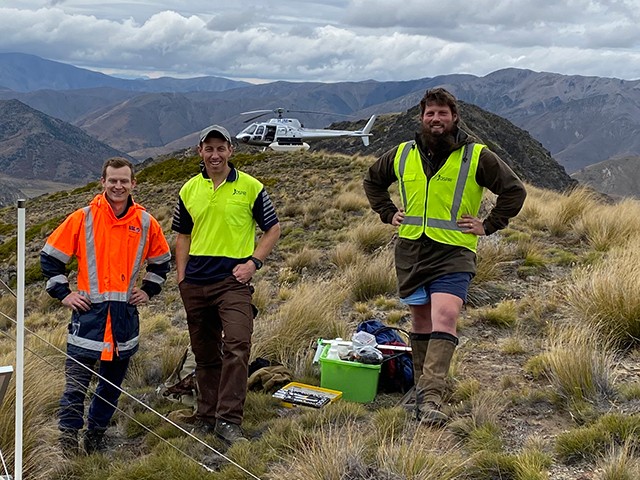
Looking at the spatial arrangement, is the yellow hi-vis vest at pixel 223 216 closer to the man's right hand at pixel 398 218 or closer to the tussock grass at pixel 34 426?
the man's right hand at pixel 398 218

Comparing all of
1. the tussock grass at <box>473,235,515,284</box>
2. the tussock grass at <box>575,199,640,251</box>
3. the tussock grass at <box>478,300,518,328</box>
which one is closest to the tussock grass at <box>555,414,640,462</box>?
the tussock grass at <box>478,300,518,328</box>

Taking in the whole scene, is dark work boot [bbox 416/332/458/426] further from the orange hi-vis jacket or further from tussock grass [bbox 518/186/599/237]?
tussock grass [bbox 518/186/599/237]

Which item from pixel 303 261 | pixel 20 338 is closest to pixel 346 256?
pixel 303 261

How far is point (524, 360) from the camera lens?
5434mm

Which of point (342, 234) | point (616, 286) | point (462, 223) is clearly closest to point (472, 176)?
point (462, 223)

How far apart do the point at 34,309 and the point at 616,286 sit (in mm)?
9399

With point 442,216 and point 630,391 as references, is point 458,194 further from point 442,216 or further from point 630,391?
point 630,391

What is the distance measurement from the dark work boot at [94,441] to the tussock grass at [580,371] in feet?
9.89

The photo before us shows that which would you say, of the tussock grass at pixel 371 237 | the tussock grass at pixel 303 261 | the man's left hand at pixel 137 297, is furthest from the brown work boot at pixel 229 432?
the tussock grass at pixel 371 237

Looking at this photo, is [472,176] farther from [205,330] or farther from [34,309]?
[34,309]

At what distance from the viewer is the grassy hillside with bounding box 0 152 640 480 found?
3578 millimetres

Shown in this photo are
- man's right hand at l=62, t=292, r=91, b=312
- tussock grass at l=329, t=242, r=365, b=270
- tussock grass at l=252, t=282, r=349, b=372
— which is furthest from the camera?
tussock grass at l=329, t=242, r=365, b=270

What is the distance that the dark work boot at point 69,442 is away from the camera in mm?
4340

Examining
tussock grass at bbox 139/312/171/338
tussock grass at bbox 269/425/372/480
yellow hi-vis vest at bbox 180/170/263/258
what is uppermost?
yellow hi-vis vest at bbox 180/170/263/258
